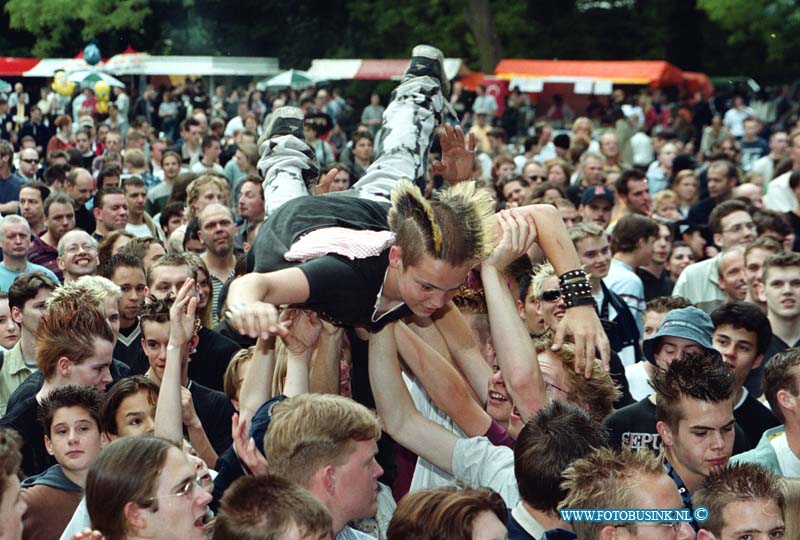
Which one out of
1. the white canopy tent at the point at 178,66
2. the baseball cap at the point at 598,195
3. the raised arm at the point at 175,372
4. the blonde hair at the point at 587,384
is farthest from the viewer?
the white canopy tent at the point at 178,66

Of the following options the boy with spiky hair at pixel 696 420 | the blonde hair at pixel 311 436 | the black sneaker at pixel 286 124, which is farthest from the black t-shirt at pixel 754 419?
the blonde hair at pixel 311 436

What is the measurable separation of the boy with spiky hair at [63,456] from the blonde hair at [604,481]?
6.15ft

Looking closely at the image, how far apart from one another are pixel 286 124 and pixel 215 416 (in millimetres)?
1629

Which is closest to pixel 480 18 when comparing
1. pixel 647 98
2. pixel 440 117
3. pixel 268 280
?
pixel 647 98

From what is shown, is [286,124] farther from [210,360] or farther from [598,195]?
[598,195]

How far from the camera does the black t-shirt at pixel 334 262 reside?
4.29 meters

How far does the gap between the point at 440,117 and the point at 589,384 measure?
1.79 m

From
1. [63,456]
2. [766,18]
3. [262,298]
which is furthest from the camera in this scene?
[766,18]

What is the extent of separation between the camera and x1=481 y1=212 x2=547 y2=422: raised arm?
4344mm

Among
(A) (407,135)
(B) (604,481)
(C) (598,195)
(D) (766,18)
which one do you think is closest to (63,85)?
(C) (598,195)

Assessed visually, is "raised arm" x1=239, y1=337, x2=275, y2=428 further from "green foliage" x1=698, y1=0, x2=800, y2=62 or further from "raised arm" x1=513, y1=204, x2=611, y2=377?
"green foliage" x1=698, y1=0, x2=800, y2=62

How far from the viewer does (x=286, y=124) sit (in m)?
6.29

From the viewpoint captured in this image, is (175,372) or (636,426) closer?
(175,372)

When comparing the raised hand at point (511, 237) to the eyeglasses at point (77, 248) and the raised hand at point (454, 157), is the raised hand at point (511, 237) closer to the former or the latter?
the raised hand at point (454, 157)
